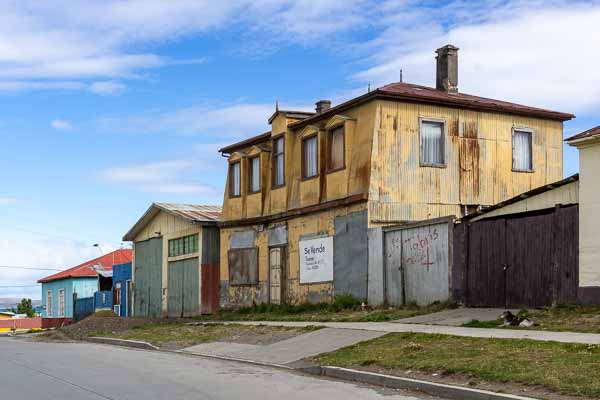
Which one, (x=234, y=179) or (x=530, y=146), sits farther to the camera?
(x=234, y=179)

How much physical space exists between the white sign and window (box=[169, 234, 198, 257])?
8.13 meters

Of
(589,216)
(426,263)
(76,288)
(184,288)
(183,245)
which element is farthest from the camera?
(76,288)

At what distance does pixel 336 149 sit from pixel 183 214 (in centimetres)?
1104

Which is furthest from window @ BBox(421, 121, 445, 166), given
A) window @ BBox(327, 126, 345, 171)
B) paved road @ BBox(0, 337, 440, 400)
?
paved road @ BBox(0, 337, 440, 400)

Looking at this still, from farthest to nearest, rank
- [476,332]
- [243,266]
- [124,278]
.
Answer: [124,278]
[243,266]
[476,332]

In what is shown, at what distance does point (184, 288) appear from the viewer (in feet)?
117

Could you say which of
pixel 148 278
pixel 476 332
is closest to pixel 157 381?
pixel 476 332

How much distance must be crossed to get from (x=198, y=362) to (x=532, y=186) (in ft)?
49.3

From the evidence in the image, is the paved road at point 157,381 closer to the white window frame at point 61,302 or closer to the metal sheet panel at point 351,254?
the metal sheet panel at point 351,254

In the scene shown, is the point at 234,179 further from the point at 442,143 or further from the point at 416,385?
the point at 416,385

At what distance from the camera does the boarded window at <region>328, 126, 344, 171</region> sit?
86.8ft

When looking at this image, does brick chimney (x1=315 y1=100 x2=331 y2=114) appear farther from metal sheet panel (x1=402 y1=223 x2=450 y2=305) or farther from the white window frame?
the white window frame

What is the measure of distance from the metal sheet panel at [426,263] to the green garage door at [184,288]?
532 inches

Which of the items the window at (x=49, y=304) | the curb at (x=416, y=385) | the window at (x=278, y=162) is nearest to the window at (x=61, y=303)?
the window at (x=49, y=304)
